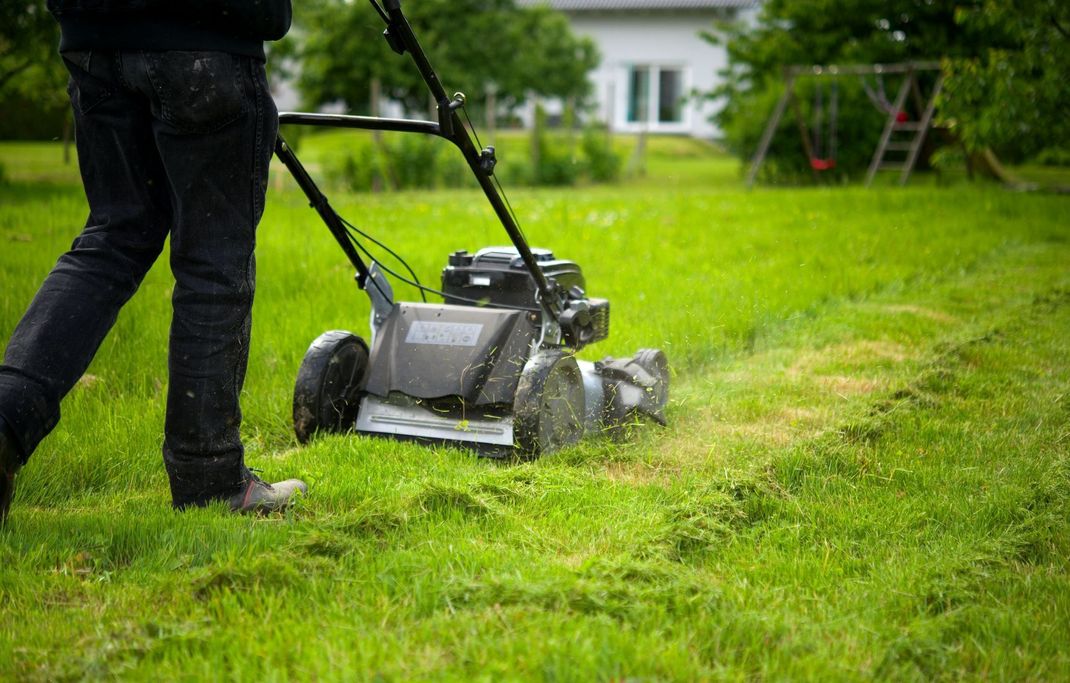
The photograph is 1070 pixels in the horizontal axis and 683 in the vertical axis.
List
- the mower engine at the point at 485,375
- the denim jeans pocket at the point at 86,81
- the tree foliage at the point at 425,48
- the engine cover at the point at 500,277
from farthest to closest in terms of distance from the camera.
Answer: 1. the tree foliage at the point at 425,48
2. the engine cover at the point at 500,277
3. the mower engine at the point at 485,375
4. the denim jeans pocket at the point at 86,81

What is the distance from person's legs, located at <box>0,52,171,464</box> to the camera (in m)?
2.56

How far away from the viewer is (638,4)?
29.6m

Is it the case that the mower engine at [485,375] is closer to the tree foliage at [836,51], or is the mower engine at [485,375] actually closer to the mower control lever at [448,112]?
the mower control lever at [448,112]

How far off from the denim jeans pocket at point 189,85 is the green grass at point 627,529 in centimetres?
96

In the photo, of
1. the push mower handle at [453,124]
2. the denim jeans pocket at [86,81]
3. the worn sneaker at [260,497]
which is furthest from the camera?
the push mower handle at [453,124]

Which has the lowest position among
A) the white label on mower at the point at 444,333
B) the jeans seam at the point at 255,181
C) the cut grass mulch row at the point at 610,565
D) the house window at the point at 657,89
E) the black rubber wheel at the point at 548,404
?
the cut grass mulch row at the point at 610,565

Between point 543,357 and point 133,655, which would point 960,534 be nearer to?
point 543,357

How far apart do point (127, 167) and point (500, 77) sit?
20147 mm

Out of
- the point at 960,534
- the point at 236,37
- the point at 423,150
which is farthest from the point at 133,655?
the point at 423,150

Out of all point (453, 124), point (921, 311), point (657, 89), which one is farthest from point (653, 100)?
point (453, 124)

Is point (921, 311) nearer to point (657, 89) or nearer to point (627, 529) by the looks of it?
point (627, 529)

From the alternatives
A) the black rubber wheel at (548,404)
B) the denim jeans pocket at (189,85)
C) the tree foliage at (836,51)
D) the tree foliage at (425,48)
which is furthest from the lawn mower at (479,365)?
the tree foliage at (425,48)

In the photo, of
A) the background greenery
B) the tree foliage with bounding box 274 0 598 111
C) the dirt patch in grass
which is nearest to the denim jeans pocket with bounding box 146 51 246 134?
the dirt patch in grass

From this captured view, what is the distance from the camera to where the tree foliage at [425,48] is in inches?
797
